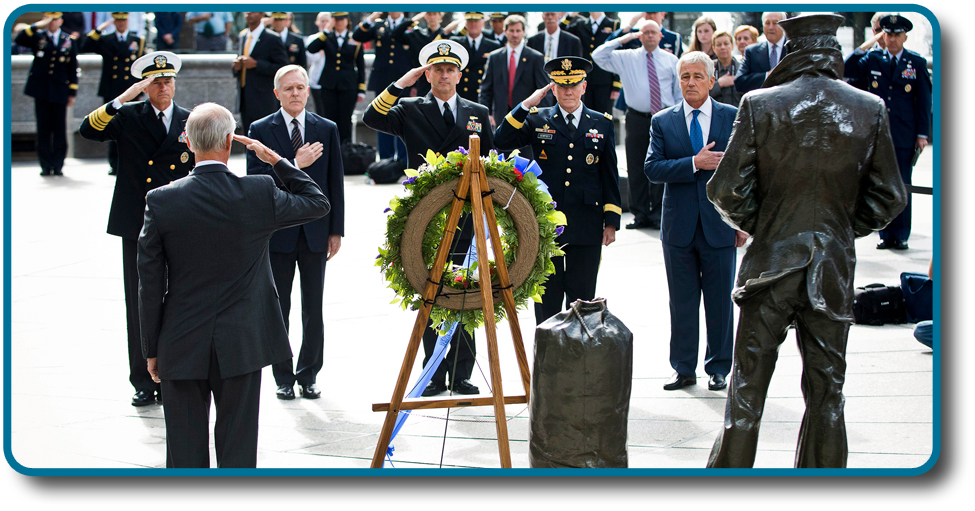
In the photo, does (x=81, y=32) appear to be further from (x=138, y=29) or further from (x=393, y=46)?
(x=393, y=46)

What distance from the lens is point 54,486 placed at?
464 cm

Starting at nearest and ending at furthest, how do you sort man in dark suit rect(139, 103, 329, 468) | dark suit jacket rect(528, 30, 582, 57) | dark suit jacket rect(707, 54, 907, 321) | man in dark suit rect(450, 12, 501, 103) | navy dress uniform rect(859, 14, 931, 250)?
dark suit jacket rect(707, 54, 907, 321)
man in dark suit rect(139, 103, 329, 468)
navy dress uniform rect(859, 14, 931, 250)
dark suit jacket rect(528, 30, 582, 57)
man in dark suit rect(450, 12, 501, 103)

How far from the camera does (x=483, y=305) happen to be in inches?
181

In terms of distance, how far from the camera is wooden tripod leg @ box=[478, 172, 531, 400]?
4.60 metres

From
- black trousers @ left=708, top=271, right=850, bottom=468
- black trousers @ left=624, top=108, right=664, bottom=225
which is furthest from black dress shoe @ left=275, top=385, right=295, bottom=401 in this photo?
black trousers @ left=624, top=108, right=664, bottom=225

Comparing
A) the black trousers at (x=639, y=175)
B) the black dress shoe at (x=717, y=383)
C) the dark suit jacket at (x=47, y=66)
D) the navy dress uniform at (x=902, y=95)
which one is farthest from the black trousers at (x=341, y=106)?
the black dress shoe at (x=717, y=383)

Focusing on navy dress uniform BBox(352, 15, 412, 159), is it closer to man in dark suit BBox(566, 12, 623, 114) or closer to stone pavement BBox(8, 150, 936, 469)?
man in dark suit BBox(566, 12, 623, 114)

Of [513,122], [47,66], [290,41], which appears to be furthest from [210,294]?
[47,66]

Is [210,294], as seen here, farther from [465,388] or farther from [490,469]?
[465,388]

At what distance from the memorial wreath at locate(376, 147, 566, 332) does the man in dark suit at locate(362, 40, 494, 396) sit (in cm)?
101

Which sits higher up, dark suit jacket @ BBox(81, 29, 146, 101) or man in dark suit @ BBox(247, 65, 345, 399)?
dark suit jacket @ BBox(81, 29, 146, 101)

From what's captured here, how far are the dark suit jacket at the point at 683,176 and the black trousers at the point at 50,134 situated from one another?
9.64m

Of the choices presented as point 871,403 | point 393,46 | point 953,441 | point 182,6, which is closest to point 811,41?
point 953,441

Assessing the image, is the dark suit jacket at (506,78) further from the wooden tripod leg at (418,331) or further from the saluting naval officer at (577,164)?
the wooden tripod leg at (418,331)
